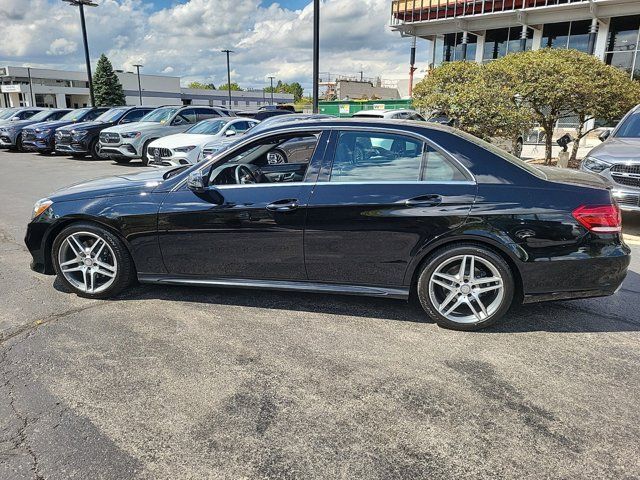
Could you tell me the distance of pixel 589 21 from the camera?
90.6 feet

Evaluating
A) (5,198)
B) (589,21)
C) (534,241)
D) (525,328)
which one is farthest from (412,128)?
(589,21)

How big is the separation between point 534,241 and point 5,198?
9651mm

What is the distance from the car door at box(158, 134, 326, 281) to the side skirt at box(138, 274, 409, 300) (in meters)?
0.05

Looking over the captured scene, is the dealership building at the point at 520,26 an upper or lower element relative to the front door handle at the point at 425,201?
upper

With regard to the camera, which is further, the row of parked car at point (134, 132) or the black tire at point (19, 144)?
the black tire at point (19, 144)

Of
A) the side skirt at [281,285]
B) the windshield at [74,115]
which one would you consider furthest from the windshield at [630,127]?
the windshield at [74,115]

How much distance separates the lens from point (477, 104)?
38.7ft

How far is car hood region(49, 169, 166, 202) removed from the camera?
13.7 ft

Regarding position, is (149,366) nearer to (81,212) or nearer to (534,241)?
(81,212)

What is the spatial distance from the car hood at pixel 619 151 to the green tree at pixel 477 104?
4.31m

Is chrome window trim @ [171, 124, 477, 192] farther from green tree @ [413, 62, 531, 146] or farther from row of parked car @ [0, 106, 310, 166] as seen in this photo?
green tree @ [413, 62, 531, 146]

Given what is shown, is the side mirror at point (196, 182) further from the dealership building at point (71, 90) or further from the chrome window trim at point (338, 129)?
the dealership building at point (71, 90)

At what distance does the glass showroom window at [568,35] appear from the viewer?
27.8 m

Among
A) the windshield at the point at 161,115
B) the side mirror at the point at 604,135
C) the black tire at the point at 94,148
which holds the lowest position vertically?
the black tire at the point at 94,148
